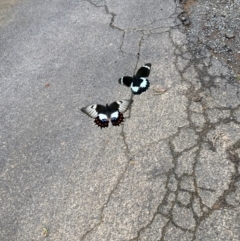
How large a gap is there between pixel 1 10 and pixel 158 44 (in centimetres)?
291

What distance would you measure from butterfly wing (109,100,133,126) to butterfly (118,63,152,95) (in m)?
0.19

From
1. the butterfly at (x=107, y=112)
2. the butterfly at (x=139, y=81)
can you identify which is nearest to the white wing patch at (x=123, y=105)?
the butterfly at (x=107, y=112)

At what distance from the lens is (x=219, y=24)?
4.30m

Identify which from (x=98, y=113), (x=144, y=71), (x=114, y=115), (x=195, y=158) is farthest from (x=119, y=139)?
(x=144, y=71)

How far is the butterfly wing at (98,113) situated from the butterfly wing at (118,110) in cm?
7

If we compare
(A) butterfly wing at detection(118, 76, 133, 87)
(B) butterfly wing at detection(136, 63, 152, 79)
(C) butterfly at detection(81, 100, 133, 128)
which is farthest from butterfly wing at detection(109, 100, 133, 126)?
(B) butterfly wing at detection(136, 63, 152, 79)

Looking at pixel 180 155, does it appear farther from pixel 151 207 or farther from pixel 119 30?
pixel 119 30

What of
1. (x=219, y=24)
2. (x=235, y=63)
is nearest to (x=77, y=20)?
(x=219, y=24)

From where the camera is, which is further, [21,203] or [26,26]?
[26,26]

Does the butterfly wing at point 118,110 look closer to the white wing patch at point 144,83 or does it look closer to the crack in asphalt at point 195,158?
the crack in asphalt at point 195,158

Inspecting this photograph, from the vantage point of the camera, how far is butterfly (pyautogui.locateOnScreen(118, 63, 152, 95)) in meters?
3.75

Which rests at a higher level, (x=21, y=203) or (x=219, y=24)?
(x=219, y=24)

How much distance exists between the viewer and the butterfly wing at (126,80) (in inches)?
151

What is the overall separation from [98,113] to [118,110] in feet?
0.70
